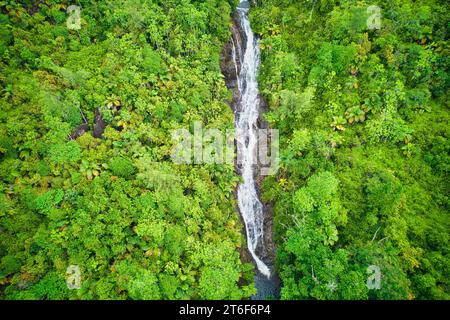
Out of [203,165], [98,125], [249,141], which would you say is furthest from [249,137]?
[98,125]

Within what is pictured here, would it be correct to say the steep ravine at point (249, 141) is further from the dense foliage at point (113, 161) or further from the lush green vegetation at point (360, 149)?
the dense foliage at point (113, 161)

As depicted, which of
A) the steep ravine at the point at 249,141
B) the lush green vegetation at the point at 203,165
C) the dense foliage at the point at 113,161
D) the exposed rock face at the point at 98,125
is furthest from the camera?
the steep ravine at the point at 249,141

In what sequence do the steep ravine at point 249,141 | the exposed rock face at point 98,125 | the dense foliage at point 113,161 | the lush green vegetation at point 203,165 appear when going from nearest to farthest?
the dense foliage at point 113,161
the lush green vegetation at point 203,165
the exposed rock face at point 98,125
the steep ravine at point 249,141

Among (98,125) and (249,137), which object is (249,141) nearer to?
(249,137)

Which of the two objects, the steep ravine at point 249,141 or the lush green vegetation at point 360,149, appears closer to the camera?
the lush green vegetation at point 360,149

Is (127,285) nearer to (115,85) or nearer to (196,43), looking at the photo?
(115,85)

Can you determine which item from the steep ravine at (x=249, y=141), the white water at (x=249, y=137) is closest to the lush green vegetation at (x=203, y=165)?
the steep ravine at (x=249, y=141)
